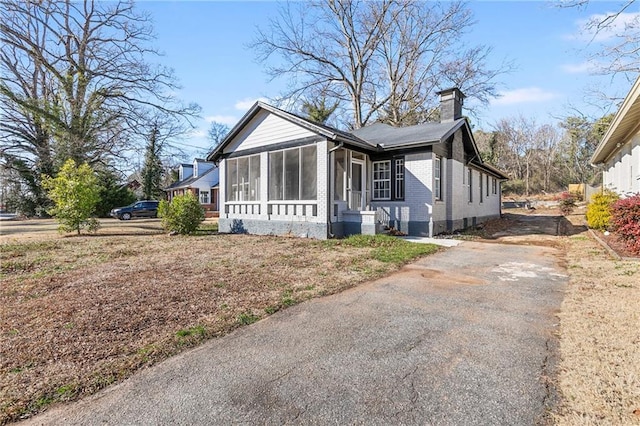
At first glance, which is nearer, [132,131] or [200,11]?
[200,11]

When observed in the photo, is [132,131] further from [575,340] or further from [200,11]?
[575,340]

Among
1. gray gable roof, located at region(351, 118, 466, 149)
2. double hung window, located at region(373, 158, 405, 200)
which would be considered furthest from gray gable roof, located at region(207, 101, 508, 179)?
double hung window, located at region(373, 158, 405, 200)

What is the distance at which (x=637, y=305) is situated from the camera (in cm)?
429

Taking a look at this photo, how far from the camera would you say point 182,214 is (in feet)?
44.3

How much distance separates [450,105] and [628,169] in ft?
22.9

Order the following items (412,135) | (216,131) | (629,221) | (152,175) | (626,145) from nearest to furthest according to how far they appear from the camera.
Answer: (629,221) < (626,145) < (412,135) < (152,175) < (216,131)

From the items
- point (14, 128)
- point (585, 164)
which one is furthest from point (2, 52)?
point (585, 164)

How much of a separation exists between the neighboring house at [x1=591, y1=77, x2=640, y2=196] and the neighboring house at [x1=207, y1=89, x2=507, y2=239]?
4.79 metres

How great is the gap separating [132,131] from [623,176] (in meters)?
27.4

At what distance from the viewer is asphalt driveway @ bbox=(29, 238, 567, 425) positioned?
226 cm

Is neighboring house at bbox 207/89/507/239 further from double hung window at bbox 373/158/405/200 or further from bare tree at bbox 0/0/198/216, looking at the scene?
bare tree at bbox 0/0/198/216

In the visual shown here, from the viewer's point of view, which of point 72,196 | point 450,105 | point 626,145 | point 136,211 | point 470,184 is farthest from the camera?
point 136,211

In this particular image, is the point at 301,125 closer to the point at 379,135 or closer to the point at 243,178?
the point at 243,178

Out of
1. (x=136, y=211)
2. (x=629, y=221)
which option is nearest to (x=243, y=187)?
(x=629, y=221)
